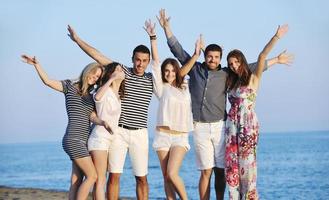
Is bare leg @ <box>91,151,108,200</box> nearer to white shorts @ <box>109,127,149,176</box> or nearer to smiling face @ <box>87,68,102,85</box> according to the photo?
white shorts @ <box>109,127,149,176</box>

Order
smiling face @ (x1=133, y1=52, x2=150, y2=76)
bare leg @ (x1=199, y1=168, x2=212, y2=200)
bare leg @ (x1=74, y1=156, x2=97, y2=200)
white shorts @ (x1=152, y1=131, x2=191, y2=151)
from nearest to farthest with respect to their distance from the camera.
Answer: bare leg @ (x1=74, y1=156, x2=97, y2=200) < smiling face @ (x1=133, y1=52, x2=150, y2=76) < white shorts @ (x1=152, y1=131, x2=191, y2=151) < bare leg @ (x1=199, y1=168, x2=212, y2=200)

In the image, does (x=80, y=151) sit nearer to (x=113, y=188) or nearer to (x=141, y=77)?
(x=113, y=188)

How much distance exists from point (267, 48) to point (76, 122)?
2.86 m

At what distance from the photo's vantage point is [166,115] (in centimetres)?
881

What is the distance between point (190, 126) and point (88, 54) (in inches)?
69.0

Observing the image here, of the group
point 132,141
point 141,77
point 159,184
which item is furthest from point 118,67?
point 159,184

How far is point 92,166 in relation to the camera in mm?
8562

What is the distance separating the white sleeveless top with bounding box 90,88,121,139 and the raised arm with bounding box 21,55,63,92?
1.85 feet

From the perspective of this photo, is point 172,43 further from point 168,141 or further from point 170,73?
point 168,141

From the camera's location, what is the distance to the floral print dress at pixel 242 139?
8938mm

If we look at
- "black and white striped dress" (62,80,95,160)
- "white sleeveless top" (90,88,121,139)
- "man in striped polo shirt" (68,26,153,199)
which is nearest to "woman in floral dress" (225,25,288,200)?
"man in striped polo shirt" (68,26,153,199)

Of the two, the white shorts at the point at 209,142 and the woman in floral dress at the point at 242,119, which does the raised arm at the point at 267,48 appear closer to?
the woman in floral dress at the point at 242,119

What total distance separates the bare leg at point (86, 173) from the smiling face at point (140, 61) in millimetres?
1376

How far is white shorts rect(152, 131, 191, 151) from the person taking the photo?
8.88 meters
